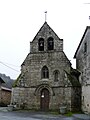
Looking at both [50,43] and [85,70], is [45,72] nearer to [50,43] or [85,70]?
[50,43]

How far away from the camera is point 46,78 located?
Result: 122ft

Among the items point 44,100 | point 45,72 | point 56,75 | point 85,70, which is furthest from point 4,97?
point 85,70

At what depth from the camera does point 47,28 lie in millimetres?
38625

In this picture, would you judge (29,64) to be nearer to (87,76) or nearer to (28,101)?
(28,101)

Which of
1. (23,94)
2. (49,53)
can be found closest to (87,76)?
(49,53)

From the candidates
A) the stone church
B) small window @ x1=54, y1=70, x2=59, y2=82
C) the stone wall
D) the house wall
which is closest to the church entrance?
the stone church

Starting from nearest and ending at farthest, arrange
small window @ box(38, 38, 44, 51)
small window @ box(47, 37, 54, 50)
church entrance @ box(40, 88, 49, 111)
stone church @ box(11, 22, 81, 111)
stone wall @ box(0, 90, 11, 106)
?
stone church @ box(11, 22, 81, 111) → church entrance @ box(40, 88, 49, 111) → small window @ box(47, 37, 54, 50) → small window @ box(38, 38, 44, 51) → stone wall @ box(0, 90, 11, 106)

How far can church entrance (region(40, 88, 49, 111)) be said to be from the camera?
36781 millimetres

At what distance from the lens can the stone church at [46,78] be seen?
36.0 meters

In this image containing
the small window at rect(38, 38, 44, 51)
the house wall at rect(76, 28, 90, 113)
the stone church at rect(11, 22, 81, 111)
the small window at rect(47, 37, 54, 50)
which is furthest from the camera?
the small window at rect(38, 38, 44, 51)

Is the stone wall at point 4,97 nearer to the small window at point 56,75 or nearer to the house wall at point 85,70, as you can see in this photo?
the small window at point 56,75

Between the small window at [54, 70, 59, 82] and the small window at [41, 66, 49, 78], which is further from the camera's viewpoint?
the small window at [41, 66, 49, 78]

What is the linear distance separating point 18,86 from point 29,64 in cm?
330

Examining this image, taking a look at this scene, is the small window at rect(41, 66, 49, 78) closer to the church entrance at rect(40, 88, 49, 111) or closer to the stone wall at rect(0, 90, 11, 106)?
the church entrance at rect(40, 88, 49, 111)
